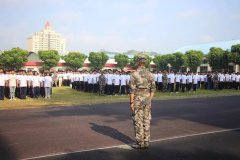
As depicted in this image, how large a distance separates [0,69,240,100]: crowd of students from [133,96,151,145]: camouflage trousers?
43.3ft

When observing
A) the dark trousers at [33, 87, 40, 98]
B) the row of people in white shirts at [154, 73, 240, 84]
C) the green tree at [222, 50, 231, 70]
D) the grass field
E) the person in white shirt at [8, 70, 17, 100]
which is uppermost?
the green tree at [222, 50, 231, 70]

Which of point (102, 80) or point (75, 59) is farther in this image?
point (75, 59)

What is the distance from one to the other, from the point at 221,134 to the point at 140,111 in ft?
9.86

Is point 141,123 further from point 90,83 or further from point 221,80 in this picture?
point 221,80

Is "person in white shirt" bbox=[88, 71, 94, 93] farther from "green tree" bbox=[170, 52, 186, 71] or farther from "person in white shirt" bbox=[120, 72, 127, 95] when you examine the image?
"green tree" bbox=[170, 52, 186, 71]

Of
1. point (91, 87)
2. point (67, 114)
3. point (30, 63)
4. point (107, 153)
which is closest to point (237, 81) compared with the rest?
point (91, 87)

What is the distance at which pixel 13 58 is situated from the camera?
6300 centimetres

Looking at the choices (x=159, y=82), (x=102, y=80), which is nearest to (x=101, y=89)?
(x=102, y=80)

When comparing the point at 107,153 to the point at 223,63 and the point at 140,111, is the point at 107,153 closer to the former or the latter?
the point at 140,111

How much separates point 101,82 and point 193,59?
46020 mm

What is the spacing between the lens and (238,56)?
52.4 metres

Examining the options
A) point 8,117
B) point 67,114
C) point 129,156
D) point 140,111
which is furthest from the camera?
point 67,114

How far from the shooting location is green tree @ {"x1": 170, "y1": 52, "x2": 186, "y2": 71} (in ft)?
213

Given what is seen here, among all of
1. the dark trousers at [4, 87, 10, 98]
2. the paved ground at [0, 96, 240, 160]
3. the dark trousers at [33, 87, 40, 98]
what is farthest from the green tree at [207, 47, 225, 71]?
the paved ground at [0, 96, 240, 160]
